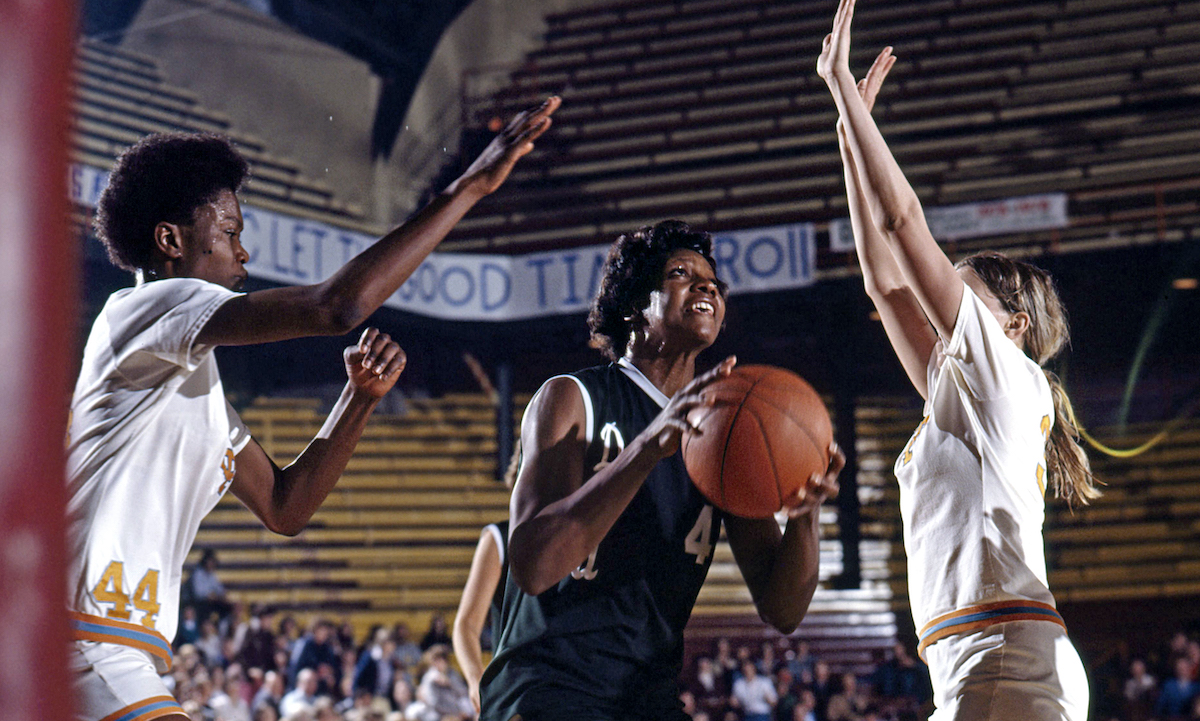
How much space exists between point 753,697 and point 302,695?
14.4 feet

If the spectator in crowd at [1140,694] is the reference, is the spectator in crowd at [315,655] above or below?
above

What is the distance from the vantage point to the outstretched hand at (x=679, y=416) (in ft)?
6.91

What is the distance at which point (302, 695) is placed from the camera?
391 inches

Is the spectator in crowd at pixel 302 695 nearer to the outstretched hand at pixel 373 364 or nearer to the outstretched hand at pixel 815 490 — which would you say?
the outstretched hand at pixel 373 364

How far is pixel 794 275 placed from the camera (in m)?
12.8

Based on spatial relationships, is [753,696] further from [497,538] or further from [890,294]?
[890,294]

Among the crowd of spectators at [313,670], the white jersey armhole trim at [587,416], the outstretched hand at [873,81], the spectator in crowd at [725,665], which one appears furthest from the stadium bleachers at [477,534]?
the white jersey armhole trim at [587,416]

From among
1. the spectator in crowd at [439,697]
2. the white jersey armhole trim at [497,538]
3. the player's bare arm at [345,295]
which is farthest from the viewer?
the spectator in crowd at [439,697]

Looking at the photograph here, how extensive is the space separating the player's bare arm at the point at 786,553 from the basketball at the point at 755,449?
0.15 feet

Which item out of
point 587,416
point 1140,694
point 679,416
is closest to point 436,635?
point 1140,694

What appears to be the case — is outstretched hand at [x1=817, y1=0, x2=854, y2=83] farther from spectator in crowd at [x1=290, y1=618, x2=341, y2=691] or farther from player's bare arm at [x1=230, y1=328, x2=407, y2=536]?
spectator in crowd at [x1=290, y1=618, x2=341, y2=691]

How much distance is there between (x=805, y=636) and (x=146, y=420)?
11983 millimetres

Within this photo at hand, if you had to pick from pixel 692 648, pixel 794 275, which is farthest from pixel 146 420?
pixel 692 648

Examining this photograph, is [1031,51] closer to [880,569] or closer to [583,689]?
[880,569]
